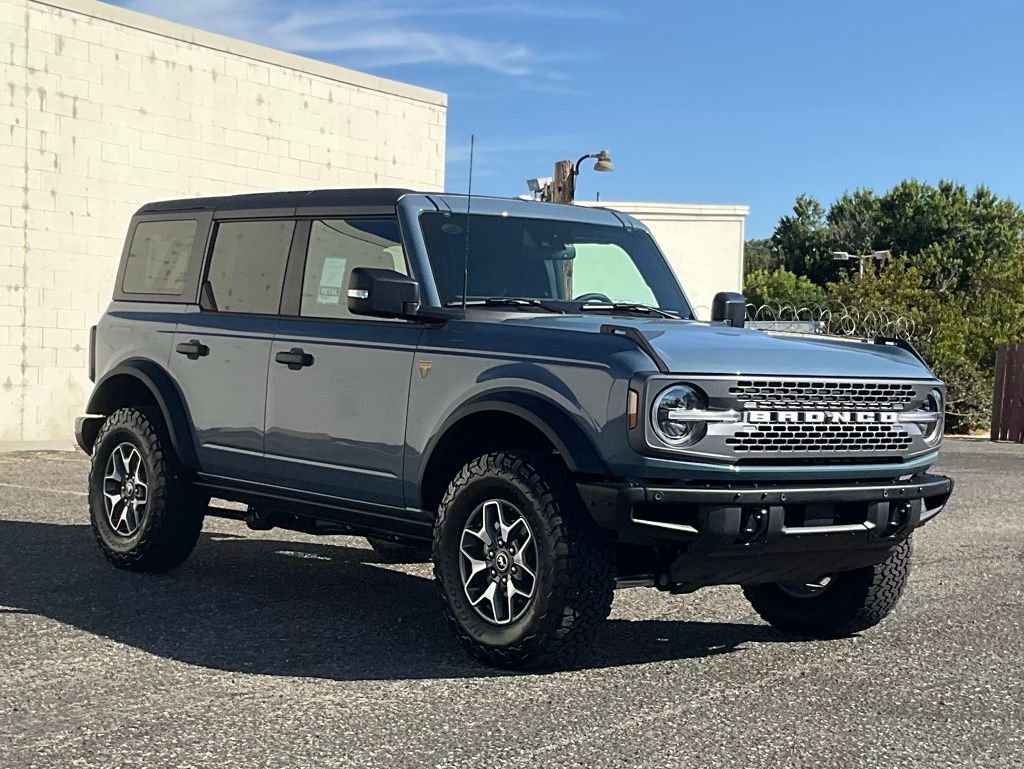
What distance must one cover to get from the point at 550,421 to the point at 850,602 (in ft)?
6.39

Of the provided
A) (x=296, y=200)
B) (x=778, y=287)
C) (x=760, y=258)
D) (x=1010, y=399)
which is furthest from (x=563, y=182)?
(x=760, y=258)

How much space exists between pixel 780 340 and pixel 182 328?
355cm

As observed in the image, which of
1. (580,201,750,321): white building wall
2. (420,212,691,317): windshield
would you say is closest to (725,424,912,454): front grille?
(420,212,691,317): windshield

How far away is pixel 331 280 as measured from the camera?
24.9ft

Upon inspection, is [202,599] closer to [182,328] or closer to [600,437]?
[182,328]

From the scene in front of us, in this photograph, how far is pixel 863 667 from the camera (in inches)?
259

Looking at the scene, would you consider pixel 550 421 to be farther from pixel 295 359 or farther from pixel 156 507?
pixel 156 507

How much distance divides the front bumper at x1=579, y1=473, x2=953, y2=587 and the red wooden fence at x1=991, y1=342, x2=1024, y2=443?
77.6 ft

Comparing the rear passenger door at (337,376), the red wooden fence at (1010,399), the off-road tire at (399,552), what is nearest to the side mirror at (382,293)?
the rear passenger door at (337,376)

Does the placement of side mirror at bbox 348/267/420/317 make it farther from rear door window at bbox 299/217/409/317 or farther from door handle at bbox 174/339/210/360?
door handle at bbox 174/339/210/360

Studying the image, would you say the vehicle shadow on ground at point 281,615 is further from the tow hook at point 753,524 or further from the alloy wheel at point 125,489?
the tow hook at point 753,524

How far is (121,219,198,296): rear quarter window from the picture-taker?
866cm

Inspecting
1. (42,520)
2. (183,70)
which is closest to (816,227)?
(183,70)

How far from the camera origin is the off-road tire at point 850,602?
7.03 m
